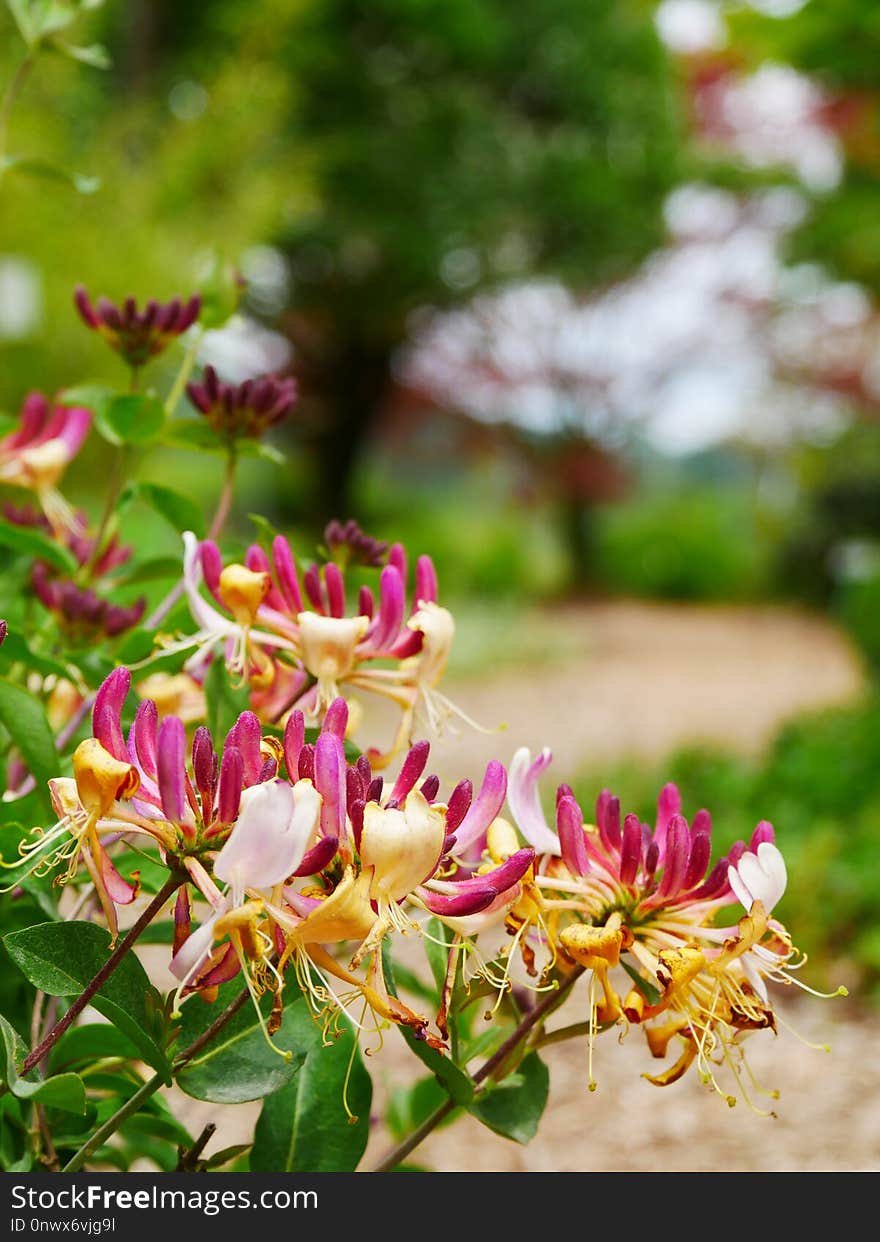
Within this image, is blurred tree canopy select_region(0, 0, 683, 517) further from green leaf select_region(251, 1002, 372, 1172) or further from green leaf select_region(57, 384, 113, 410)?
green leaf select_region(251, 1002, 372, 1172)

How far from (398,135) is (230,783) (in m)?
7.03

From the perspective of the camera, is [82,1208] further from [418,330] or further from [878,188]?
[418,330]

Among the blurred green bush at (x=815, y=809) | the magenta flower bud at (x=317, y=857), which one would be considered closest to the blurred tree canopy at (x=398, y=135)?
the blurred green bush at (x=815, y=809)

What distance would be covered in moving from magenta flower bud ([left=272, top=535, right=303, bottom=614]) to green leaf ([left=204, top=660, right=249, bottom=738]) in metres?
0.06

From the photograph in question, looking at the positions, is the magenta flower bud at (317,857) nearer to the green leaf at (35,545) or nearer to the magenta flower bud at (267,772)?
the magenta flower bud at (267,772)

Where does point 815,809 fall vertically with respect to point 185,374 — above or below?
below

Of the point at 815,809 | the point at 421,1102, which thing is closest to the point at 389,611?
the point at 421,1102

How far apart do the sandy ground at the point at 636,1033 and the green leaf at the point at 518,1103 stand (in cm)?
14

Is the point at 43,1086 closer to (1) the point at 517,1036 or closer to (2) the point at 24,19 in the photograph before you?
(1) the point at 517,1036

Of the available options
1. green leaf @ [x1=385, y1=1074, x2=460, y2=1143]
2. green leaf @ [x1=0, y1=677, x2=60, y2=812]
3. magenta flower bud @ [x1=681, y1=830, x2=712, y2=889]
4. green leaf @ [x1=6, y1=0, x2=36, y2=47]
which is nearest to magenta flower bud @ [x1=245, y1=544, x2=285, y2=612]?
green leaf @ [x1=0, y1=677, x2=60, y2=812]

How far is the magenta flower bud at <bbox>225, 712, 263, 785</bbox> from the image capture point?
1.29ft

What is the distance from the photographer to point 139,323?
2.32ft

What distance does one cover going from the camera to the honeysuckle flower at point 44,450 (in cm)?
71

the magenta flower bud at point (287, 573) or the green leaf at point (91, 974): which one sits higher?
the magenta flower bud at point (287, 573)
